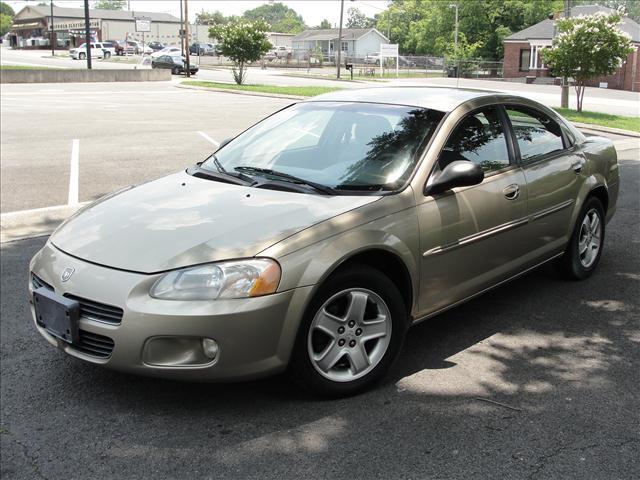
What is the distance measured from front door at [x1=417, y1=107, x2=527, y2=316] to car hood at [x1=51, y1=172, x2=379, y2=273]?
0.51 metres

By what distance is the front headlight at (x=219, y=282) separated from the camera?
327 cm

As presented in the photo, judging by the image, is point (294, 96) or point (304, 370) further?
point (294, 96)

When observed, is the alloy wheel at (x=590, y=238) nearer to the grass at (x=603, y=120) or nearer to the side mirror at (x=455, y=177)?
the side mirror at (x=455, y=177)

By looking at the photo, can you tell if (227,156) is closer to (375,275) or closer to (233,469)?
(375,275)

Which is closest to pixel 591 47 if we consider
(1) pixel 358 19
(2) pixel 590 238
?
(2) pixel 590 238

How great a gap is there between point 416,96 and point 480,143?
536 mm

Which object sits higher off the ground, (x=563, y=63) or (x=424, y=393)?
(x=563, y=63)

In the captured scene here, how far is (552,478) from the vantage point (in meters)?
3.00

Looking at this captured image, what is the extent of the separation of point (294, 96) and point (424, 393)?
23.3 metres

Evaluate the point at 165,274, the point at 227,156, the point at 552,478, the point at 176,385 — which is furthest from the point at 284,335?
the point at 227,156

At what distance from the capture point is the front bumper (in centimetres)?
322

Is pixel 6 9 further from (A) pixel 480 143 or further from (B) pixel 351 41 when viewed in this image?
(A) pixel 480 143

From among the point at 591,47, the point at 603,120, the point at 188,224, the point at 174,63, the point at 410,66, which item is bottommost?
the point at 603,120

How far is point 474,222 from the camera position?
4316 mm
